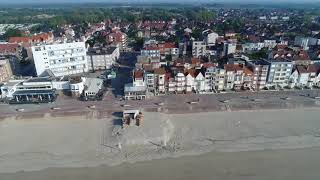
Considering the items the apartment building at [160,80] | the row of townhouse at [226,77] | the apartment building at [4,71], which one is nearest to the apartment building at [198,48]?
the row of townhouse at [226,77]

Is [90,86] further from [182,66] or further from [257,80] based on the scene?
[257,80]

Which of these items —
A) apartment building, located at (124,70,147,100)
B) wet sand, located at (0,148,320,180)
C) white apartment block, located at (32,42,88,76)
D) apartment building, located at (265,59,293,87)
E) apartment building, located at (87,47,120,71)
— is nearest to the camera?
wet sand, located at (0,148,320,180)

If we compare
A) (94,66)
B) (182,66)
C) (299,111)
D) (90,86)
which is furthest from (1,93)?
(299,111)

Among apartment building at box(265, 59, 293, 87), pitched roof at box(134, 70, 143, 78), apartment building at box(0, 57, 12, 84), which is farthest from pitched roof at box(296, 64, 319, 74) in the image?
apartment building at box(0, 57, 12, 84)

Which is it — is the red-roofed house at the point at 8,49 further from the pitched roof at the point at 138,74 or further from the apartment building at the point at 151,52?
the pitched roof at the point at 138,74

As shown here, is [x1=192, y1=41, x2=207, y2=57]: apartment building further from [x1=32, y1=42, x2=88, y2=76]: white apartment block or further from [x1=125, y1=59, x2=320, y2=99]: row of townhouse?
[x1=32, y1=42, x2=88, y2=76]: white apartment block
